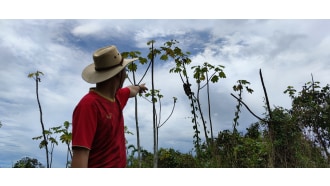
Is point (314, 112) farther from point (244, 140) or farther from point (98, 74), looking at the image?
point (98, 74)

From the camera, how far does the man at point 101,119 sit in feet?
6.23

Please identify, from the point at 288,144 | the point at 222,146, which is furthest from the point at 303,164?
the point at 222,146

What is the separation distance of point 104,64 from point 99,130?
47 centimetres

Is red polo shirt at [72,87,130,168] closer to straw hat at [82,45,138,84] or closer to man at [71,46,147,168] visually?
man at [71,46,147,168]

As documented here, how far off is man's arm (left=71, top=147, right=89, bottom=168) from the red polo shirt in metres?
0.03

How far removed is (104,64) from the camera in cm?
227

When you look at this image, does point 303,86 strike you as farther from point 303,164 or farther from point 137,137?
point 137,137

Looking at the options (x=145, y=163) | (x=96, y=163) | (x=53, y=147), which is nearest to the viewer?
(x=96, y=163)

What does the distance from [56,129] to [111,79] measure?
3231mm

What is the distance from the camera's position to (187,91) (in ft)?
19.0

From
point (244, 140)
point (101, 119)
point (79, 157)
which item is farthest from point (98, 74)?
point (244, 140)

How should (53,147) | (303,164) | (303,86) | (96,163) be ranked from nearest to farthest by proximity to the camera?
(96,163) → (303,164) → (53,147) → (303,86)

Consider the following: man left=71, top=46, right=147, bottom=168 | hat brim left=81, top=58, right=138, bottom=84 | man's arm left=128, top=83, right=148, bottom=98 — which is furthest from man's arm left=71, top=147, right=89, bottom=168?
man's arm left=128, top=83, right=148, bottom=98

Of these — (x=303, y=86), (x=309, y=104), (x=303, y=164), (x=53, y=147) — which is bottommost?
(x=303, y=164)
